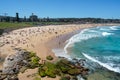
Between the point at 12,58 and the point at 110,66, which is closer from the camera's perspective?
the point at 110,66

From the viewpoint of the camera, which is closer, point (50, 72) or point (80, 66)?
point (50, 72)

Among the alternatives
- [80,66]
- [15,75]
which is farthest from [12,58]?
[80,66]

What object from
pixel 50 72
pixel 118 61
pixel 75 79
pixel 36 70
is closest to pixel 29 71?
pixel 36 70

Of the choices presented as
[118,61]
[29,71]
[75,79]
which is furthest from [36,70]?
[118,61]

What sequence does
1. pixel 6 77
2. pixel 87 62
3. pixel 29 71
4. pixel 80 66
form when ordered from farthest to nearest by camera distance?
pixel 87 62 < pixel 80 66 < pixel 29 71 < pixel 6 77

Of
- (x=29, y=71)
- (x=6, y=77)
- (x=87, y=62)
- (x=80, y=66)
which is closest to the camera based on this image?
(x=6, y=77)

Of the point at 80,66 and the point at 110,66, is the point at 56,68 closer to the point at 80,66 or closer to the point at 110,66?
the point at 80,66

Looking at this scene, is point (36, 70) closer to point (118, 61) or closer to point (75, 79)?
point (75, 79)
